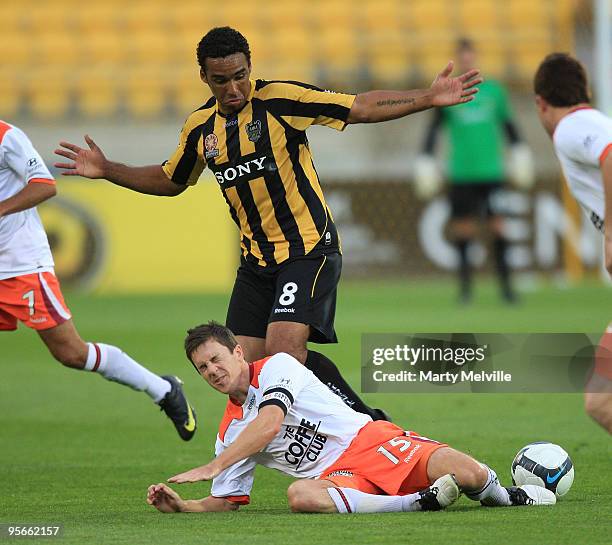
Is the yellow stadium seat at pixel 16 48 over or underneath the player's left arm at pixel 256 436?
over

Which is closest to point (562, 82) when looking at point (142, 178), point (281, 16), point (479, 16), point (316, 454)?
point (316, 454)

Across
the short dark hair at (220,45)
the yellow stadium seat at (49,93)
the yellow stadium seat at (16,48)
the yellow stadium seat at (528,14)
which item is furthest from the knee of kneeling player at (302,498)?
the yellow stadium seat at (16,48)

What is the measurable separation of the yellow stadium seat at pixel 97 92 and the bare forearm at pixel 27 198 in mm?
12024

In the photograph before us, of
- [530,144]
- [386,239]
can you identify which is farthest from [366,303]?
[530,144]

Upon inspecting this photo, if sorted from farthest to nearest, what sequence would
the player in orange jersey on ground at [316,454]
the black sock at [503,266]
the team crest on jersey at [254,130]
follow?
1. the black sock at [503,266]
2. the team crest on jersey at [254,130]
3. the player in orange jersey on ground at [316,454]

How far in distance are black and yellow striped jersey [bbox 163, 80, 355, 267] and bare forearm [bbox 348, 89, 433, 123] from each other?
3.2 inches

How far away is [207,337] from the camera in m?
5.20

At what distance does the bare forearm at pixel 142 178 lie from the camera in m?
6.62

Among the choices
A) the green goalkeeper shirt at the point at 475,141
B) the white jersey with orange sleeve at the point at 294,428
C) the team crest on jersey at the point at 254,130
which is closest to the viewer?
the white jersey with orange sleeve at the point at 294,428

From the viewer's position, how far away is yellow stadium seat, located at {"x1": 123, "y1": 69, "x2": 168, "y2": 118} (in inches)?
749

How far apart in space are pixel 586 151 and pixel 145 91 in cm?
1506

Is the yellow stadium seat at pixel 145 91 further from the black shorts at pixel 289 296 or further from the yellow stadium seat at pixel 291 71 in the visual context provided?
the black shorts at pixel 289 296

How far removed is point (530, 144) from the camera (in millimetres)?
17422

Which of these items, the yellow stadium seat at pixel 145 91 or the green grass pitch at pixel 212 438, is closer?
the green grass pitch at pixel 212 438
